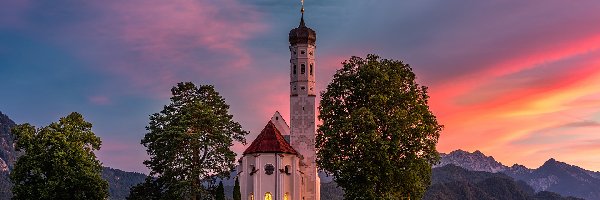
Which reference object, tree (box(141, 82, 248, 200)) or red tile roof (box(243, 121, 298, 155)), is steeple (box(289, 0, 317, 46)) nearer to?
red tile roof (box(243, 121, 298, 155))

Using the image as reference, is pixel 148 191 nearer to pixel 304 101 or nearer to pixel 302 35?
pixel 304 101

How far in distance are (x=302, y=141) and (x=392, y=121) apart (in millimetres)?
48579

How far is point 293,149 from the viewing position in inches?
3979

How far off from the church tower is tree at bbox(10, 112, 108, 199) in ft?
139

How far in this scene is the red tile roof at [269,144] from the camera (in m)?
97.0

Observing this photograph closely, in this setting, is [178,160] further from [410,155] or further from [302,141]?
[302,141]

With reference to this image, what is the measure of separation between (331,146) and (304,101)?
48.9 m

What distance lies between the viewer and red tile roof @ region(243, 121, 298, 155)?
97000 mm

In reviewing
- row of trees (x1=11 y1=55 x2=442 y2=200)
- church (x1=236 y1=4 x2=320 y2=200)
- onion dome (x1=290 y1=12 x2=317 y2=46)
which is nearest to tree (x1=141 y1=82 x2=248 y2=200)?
row of trees (x1=11 y1=55 x2=442 y2=200)

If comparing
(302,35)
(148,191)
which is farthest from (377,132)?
(302,35)

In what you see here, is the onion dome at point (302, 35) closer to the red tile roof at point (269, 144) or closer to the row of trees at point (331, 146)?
the red tile roof at point (269, 144)

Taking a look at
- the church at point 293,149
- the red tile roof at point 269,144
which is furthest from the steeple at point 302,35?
the red tile roof at point 269,144

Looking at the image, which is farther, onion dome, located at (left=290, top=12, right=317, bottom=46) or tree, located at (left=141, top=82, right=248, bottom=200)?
onion dome, located at (left=290, top=12, right=317, bottom=46)

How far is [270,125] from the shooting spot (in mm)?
101062
